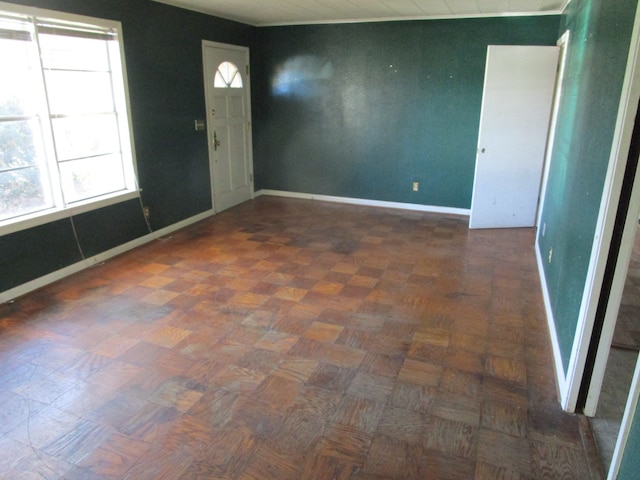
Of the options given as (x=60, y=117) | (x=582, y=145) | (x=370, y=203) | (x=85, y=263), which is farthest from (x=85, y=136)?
(x=582, y=145)

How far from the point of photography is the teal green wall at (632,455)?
138cm

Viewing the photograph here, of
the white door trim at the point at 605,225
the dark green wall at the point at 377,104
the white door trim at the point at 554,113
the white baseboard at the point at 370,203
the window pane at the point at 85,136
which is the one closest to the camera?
the white door trim at the point at 605,225

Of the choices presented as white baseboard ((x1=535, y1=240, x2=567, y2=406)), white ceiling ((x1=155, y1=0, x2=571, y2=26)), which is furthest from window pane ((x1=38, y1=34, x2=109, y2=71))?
white baseboard ((x1=535, y1=240, x2=567, y2=406))

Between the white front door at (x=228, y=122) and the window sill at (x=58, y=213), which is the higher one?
the white front door at (x=228, y=122)

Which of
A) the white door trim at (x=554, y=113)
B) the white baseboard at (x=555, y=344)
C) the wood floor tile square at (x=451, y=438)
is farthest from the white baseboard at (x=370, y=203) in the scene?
the wood floor tile square at (x=451, y=438)

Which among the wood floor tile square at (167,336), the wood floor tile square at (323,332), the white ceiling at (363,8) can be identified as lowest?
the wood floor tile square at (167,336)

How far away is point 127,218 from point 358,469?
135 inches

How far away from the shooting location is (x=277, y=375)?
251 cm

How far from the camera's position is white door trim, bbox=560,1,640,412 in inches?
71.5

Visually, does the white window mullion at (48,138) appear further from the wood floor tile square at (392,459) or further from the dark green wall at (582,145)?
the dark green wall at (582,145)

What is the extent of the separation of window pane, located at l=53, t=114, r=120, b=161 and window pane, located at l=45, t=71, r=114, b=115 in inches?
3.0

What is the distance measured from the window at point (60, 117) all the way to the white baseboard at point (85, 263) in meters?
0.47

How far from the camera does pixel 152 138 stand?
181 inches

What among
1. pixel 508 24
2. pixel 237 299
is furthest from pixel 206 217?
pixel 508 24
